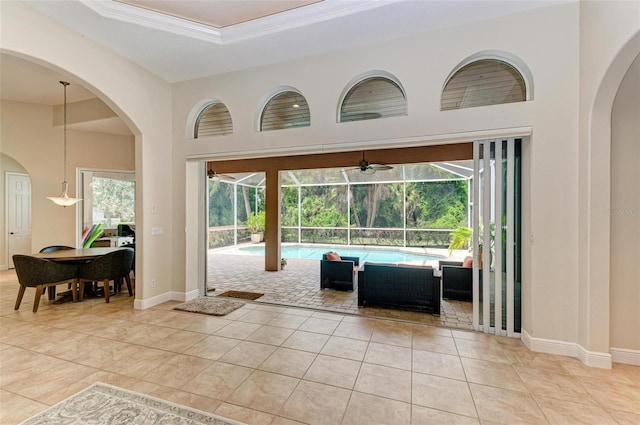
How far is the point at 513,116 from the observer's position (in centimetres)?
303

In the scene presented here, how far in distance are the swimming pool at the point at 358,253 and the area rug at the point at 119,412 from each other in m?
7.61

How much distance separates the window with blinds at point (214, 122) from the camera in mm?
4602

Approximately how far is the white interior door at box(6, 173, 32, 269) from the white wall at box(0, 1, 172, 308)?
5.45m

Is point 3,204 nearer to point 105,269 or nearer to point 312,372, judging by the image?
point 105,269

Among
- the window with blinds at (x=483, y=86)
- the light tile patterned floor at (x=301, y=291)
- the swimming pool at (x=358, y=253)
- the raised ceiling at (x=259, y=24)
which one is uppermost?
the raised ceiling at (x=259, y=24)

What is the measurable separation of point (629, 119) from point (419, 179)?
8285 mm

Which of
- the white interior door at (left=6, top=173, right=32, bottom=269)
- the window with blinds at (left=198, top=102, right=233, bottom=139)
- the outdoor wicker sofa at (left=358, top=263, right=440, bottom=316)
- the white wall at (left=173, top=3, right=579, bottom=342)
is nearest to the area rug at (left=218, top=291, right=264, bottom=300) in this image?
the outdoor wicker sofa at (left=358, top=263, right=440, bottom=316)

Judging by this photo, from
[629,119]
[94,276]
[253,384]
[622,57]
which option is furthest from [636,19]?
[94,276]

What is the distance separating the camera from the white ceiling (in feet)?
9.82

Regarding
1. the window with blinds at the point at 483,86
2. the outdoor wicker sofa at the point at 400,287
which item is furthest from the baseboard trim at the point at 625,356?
the window with blinds at the point at 483,86

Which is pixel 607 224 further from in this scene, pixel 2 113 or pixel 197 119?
pixel 2 113

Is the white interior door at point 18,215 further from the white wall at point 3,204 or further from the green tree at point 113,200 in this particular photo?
the green tree at point 113,200

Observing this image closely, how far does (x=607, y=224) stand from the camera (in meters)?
2.62

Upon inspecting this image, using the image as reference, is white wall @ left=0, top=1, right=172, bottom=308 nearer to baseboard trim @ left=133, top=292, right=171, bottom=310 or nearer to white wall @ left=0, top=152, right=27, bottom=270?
baseboard trim @ left=133, top=292, right=171, bottom=310
